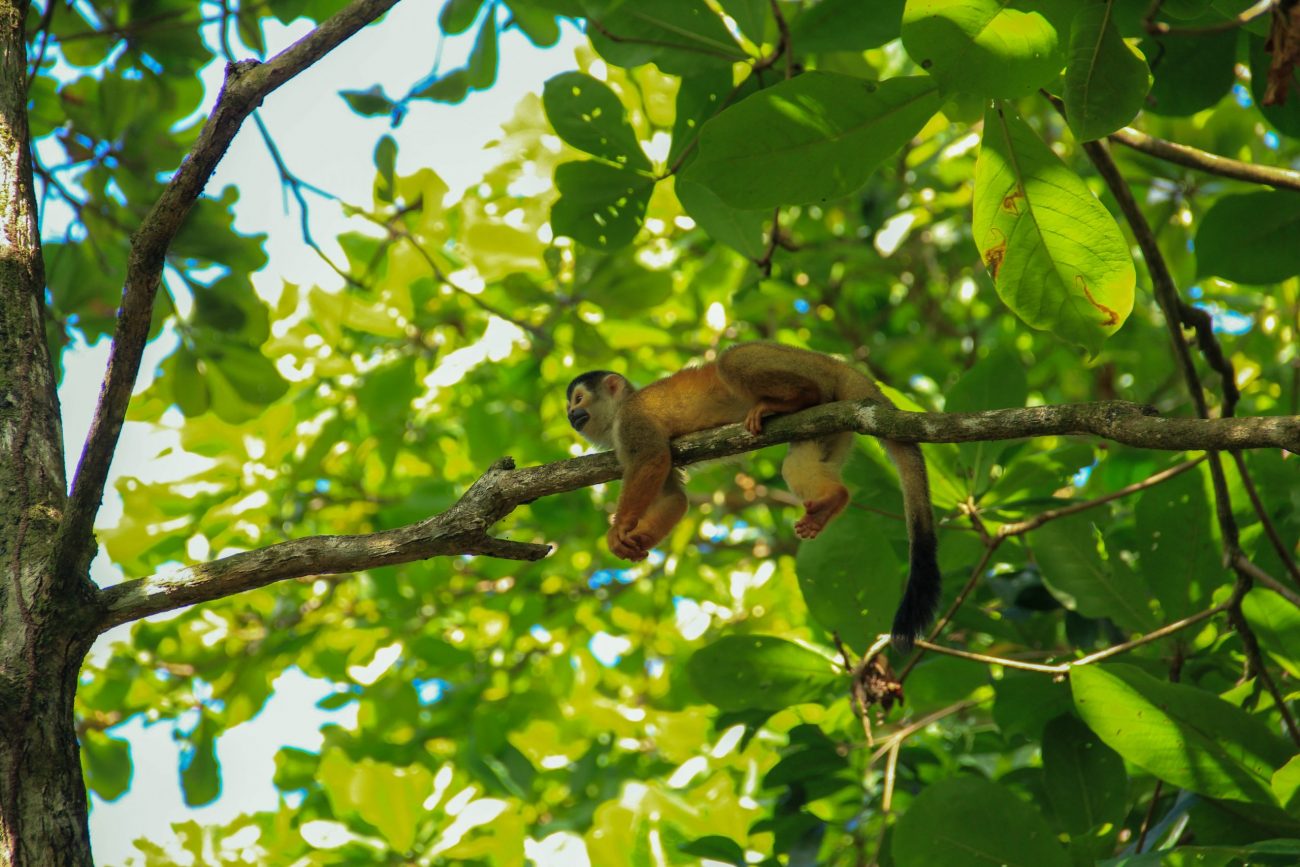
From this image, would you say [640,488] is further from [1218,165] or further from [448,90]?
[1218,165]

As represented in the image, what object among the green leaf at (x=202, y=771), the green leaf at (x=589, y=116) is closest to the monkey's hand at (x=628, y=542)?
the green leaf at (x=589, y=116)

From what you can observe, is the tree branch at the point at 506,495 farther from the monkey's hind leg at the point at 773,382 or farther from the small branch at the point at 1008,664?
the monkey's hind leg at the point at 773,382

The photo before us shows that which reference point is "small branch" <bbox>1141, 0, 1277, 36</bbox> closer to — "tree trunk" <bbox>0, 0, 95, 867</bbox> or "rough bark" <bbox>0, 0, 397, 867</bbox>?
"rough bark" <bbox>0, 0, 397, 867</bbox>

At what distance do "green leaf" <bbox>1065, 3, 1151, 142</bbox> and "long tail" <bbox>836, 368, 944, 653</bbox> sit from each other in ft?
3.35

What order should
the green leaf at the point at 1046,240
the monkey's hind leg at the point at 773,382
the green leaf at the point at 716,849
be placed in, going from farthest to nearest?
1. the monkey's hind leg at the point at 773,382
2. the green leaf at the point at 716,849
3. the green leaf at the point at 1046,240

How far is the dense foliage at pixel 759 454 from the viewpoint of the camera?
6.93 ft

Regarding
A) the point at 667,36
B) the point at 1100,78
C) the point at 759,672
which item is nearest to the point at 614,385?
the point at 759,672

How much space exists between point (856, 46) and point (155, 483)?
12.0 ft

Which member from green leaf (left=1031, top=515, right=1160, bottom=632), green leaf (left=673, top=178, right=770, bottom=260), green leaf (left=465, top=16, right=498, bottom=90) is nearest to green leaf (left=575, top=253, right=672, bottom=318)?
green leaf (left=465, top=16, right=498, bottom=90)

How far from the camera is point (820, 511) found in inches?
129

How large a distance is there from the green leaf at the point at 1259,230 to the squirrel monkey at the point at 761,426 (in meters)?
0.98

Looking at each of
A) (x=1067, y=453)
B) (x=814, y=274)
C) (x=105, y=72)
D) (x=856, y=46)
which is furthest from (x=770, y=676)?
(x=105, y=72)

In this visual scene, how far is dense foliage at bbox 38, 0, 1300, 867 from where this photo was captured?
2.11 m

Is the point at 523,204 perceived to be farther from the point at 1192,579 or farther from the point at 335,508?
the point at 1192,579
